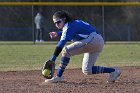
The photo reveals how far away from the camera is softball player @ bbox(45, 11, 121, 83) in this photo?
8.80 meters

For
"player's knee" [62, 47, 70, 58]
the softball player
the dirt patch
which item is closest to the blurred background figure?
the dirt patch

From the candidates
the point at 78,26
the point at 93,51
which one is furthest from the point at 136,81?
the point at 78,26

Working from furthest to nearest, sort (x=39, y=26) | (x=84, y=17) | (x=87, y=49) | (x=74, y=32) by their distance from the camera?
(x=84, y=17) < (x=39, y=26) < (x=87, y=49) < (x=74, y=32)

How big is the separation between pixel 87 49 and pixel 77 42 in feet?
0.78

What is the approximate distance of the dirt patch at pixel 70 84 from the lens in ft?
26.7

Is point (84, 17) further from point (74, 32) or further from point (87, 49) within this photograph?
point (74, 32)

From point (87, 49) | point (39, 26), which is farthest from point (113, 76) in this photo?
point (39, 26)

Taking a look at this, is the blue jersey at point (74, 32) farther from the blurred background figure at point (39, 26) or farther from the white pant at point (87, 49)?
the blurred background figure at point (39, 26)

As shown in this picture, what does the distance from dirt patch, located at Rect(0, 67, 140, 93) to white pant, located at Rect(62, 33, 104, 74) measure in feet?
1.19

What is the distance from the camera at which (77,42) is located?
9.06 meters

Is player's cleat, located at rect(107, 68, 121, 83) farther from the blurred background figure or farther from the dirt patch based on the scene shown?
the blurred background figure

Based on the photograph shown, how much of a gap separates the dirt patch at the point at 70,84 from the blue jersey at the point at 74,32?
80 centimetres

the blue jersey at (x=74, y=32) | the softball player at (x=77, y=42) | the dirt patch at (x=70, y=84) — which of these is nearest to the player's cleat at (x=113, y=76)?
the softball player at (x=77, y=42)

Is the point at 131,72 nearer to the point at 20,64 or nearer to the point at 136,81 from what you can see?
the point at 136,81
